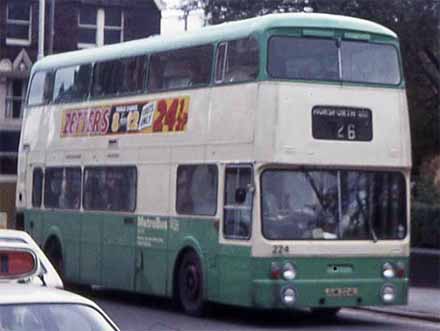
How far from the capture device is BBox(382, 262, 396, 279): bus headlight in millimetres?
18719

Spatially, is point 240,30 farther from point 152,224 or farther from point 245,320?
point 245,320

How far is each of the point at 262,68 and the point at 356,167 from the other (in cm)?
200

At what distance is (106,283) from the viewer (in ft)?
74.2

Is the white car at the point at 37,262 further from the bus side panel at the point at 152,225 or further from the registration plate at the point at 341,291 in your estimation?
the bus side panel at the point at 152,225

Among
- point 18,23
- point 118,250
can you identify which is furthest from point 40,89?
point 18,23

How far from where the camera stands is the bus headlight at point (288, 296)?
17.9 meters

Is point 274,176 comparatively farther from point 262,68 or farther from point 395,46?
point 395,46

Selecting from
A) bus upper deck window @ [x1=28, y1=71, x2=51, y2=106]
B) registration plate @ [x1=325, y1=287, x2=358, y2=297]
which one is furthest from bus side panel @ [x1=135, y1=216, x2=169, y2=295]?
bus upper deck window @ [x1=28, y1=71, x2=51, y2=106]

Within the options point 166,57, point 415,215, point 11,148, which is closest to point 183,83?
point 166,57

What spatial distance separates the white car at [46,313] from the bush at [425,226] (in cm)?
1862

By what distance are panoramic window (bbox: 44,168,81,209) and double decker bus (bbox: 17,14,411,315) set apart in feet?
8.12

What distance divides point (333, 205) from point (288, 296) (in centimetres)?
150

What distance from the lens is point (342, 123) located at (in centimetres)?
1862

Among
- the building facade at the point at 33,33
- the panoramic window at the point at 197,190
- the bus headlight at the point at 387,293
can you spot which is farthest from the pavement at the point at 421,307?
the building facade at the point at 33,33
